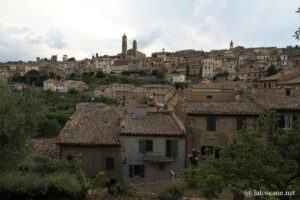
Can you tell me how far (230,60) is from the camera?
564ft

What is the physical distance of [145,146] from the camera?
3056 centimetres

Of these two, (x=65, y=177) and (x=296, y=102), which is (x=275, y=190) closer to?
(x=65, y=177)

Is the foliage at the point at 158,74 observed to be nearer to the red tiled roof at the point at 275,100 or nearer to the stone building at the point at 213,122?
the red tiled roof at the point at 275,100

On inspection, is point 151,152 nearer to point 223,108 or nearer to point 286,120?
point 223,108

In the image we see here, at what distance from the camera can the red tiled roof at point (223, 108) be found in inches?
1174

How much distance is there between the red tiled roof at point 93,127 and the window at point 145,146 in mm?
1788

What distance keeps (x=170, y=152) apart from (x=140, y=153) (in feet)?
7.35

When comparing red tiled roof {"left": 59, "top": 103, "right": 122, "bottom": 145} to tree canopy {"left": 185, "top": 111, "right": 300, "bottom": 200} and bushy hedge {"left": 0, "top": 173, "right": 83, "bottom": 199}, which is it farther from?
tree canopy {"left": 185, "top": 111, "right": 300, "bottom": 200}

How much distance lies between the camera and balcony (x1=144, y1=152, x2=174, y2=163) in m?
30.0

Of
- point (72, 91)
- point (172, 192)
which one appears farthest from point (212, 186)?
point (72, 91)

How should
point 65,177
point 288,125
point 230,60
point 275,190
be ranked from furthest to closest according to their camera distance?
point 230,60, point 288,125, point 65,177, point 275,190

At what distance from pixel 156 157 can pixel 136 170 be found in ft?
6.06

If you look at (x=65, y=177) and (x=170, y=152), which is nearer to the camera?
(x=65, y=177)

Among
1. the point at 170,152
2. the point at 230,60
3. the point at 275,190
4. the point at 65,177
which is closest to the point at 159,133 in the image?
the point at 170,152
